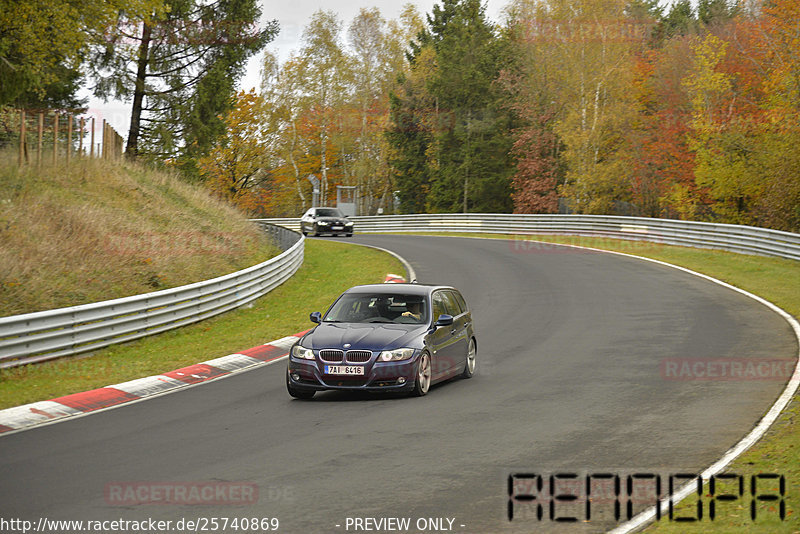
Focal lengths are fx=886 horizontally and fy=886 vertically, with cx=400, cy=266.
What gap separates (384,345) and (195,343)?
6876 mm

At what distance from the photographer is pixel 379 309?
1319cm

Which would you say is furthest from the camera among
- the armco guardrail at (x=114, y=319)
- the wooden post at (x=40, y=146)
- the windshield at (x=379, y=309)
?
the wooden post at (x=40, y=146)

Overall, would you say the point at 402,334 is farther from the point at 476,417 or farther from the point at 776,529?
the point at 776,529

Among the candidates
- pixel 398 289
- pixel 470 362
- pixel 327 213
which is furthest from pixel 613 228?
pixel 398 289

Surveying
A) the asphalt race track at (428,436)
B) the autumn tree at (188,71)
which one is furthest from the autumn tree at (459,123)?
the asphalt race track at (428,436)

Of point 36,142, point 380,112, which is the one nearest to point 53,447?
point 36,142

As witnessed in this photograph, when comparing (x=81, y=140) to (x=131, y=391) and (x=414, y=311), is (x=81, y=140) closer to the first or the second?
(x=131, y=391)

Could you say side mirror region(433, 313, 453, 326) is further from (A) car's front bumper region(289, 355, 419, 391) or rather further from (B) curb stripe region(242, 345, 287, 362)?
(B) curb stripe region(242, 345, 287, 362)

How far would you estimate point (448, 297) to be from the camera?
1437cm

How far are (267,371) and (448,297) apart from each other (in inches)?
126

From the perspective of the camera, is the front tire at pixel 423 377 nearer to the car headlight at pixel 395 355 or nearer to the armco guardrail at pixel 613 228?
the car headlight at pixel 395 355

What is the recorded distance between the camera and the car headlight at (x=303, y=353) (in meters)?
11.9

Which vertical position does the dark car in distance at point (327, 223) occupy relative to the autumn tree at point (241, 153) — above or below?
below

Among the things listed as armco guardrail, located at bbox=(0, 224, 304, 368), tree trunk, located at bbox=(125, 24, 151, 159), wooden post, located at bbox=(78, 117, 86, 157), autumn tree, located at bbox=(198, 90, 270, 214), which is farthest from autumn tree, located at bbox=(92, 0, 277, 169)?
autumn tree, located at bbox=(198, 90, 270, 214)
